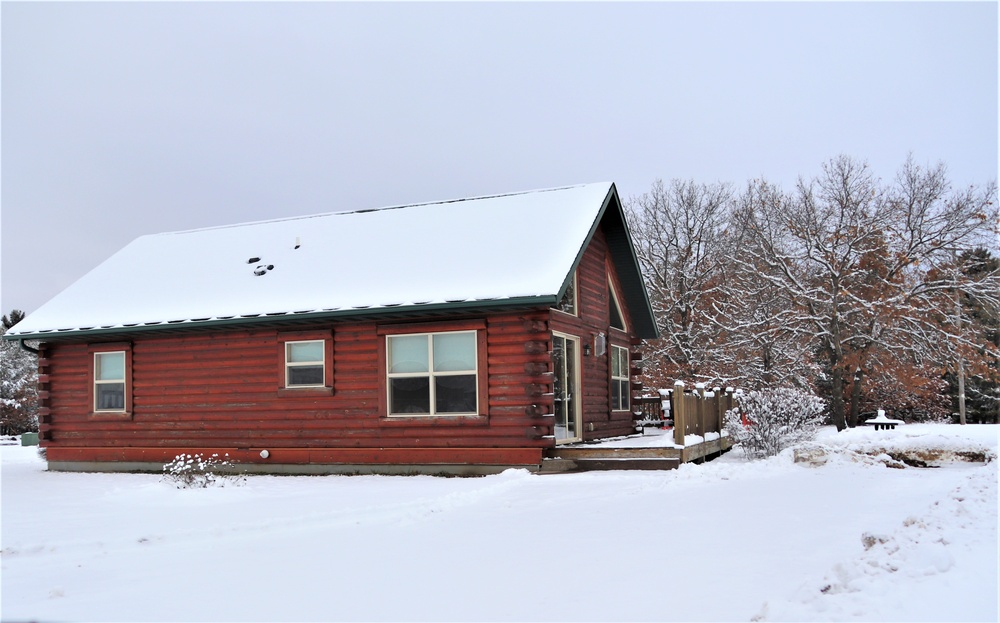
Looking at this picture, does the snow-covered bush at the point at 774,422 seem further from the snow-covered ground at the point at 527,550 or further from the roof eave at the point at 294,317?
the roof eave at the point at 294,317

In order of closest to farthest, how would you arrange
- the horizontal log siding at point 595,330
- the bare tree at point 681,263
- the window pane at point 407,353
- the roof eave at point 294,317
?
the roof eave at point 294,317
the window pane at point 407,353
the horizontal log siding at point 595,330
the bare tree at point 681,263

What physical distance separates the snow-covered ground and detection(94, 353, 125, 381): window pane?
16.1ft

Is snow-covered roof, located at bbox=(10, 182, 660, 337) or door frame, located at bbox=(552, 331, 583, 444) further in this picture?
door frame, located at bbox=(552, 331, 583, 444)

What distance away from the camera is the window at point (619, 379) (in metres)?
20.0

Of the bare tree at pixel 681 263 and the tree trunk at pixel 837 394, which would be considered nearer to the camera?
the tree trunk at pixel 837 394

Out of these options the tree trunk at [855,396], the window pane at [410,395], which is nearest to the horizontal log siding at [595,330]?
the window pane at [410,395]

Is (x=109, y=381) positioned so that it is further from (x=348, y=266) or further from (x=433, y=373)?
(x=433, y=373)

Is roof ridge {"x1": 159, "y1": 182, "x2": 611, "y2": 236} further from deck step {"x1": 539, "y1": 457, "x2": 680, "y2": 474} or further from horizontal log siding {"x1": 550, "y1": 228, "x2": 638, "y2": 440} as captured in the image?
deck step {"x1": 539, "y1": 457, "x2": 680, "y2": 474}

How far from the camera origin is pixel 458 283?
15406mm

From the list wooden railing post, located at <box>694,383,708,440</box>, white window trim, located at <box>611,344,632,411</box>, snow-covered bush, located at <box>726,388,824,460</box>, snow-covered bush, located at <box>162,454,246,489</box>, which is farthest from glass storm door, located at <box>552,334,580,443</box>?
snow-covered bush, located at <box>162,454,246,489</box>

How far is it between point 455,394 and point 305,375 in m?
3.13

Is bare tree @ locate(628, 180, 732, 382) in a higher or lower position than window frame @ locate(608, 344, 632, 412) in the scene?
higher

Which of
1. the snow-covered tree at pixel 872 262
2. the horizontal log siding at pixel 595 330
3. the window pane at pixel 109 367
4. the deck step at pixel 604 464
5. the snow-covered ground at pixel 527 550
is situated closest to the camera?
the snow-covered ground at pixel 527 550

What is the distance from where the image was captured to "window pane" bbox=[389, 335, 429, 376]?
1573cm
